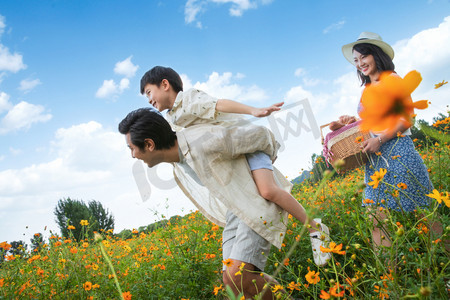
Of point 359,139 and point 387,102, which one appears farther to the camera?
point 359,139

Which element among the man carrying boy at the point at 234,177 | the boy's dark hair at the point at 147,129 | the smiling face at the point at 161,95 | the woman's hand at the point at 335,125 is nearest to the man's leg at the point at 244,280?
the man carrying boy at the point at 234,177

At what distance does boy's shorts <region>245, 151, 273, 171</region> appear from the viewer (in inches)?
79.5

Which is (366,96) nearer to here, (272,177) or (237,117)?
(272,177)

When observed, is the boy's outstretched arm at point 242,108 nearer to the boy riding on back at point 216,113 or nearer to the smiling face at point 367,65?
the boy riding on back at point 216,113

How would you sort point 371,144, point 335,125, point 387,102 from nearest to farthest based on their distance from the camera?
1. point 387,102
2. point 371,144
3. point 335,125

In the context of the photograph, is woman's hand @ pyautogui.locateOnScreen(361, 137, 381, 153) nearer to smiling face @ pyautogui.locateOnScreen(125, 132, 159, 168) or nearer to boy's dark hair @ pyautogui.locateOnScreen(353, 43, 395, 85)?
boy's dark hair @ pyautogui.locateOnScreen(353, 43, 395, 85)

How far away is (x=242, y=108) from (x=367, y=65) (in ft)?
2.97

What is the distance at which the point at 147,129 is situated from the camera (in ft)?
7.12

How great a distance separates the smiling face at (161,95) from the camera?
2.59 meters

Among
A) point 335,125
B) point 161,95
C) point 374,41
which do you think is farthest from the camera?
point 161,95

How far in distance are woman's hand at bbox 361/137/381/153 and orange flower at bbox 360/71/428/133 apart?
1688 mm

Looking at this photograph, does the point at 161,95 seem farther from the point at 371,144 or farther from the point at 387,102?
the point at 387,102

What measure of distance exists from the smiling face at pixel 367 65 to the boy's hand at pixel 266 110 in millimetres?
737

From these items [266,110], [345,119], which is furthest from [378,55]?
[266,110]
